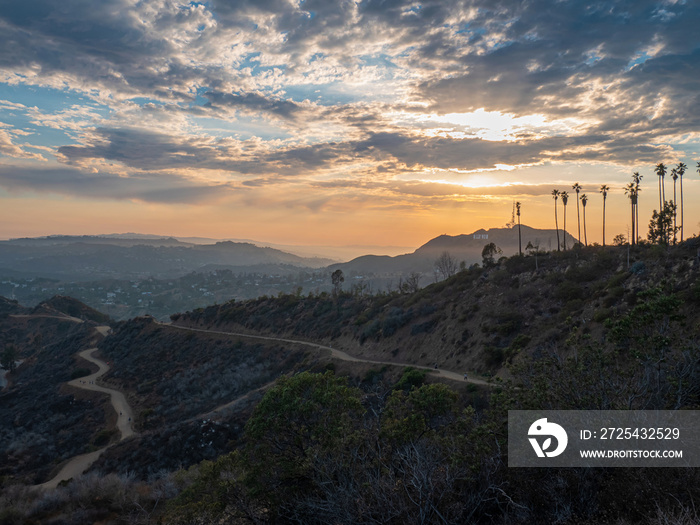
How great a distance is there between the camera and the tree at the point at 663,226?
51.6 m

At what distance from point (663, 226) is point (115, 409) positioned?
79379 millimetres

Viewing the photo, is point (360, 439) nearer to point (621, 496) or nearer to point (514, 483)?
point (514, 483)

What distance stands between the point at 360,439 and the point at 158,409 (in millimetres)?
46468

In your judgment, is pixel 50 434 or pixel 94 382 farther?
pixel 94 382

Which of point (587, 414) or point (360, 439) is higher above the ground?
point (587, 414)

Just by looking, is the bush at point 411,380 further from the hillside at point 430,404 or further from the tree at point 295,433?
the tree at point 295,433

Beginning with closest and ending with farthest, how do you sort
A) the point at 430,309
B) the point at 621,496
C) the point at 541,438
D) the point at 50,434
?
the point at 621,496
the point at 541,438
the point at 50,434
the point at 430,309

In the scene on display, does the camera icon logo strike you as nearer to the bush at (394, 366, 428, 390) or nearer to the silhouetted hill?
the bush at (394, 366, 428, 390)

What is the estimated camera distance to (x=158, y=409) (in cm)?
5050

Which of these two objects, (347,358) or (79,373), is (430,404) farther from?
(79,373)

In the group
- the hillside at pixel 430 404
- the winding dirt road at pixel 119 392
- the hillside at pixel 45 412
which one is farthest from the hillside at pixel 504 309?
the hillside at pixel 45 412

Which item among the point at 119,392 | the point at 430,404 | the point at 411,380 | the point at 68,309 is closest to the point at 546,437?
the point at 430,404

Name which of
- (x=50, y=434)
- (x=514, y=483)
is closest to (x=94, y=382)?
(x=50, y=434)

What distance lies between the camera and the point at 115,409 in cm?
5228
